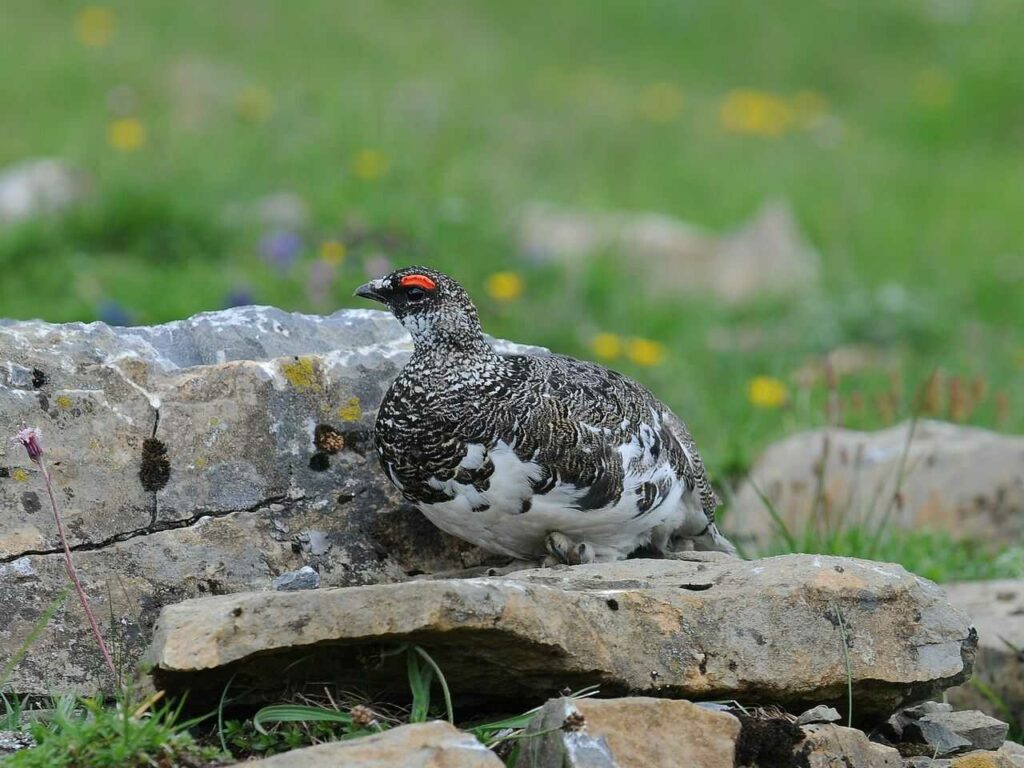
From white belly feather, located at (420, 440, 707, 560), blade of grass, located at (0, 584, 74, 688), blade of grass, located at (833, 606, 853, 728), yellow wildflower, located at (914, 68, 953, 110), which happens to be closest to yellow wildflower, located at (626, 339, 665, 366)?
white belly feather, located at (420, 440, 707, 560)

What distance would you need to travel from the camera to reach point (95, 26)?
47.8ft

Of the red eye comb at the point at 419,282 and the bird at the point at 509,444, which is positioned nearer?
the bird at the point at 509,444

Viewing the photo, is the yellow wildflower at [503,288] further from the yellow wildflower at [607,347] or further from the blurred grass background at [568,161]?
the yellow wildflower at [607,347]

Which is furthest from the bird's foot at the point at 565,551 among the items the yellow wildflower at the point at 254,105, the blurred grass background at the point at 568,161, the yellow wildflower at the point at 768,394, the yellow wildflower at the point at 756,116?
the yellow wildflower at the point at 756,116

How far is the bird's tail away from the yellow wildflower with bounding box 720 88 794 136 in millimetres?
10964

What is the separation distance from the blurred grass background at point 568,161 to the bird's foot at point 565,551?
2867 millimetres

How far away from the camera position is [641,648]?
3787 mm

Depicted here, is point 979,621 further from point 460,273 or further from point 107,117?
point 107,117

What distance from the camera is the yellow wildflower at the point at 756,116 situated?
15.5 m

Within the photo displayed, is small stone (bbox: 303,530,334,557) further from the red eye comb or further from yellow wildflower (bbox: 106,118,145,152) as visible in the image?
yellow wildflower (bbox: 106,118,145,152)

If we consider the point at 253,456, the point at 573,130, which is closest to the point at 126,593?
the point at 253,456

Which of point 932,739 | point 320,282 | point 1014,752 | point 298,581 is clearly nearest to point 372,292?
point 298,581

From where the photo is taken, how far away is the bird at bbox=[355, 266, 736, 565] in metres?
4.09

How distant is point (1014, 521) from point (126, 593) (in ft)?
13.3
